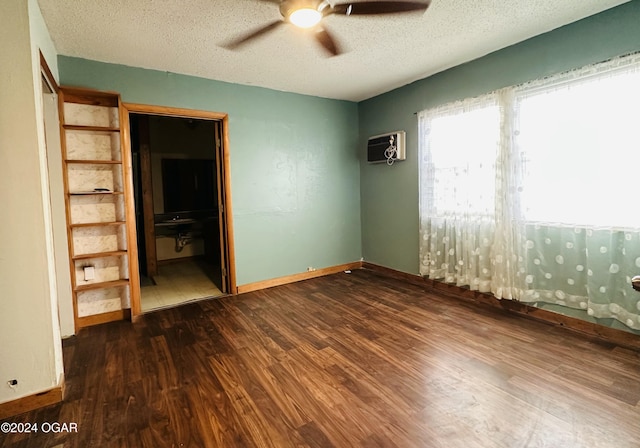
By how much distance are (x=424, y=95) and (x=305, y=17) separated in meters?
2.29

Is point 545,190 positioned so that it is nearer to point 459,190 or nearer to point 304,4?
point 459,190

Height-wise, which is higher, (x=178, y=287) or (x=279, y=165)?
(x=279, y=165)

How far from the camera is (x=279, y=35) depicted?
8.51 ft

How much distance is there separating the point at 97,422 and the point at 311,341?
4.79 feet

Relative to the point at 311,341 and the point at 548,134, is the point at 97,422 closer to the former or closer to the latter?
the point at 311,341

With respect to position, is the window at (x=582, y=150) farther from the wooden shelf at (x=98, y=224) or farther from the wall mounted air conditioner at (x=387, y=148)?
the wooden shelf at (x=98, y=224)

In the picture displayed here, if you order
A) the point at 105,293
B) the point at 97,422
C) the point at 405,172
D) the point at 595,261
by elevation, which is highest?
the point at 405,172

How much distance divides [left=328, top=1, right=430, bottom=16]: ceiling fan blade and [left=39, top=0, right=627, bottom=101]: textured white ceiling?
0.20 m

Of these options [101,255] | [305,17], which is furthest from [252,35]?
[101,255]

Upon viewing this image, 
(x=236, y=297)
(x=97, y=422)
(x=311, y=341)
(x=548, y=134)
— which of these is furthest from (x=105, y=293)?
(x=548, y=134)

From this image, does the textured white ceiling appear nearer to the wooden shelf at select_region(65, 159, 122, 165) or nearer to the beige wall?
the beige wall

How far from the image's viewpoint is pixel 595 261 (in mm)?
2516

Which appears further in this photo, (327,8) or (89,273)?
(89,273)

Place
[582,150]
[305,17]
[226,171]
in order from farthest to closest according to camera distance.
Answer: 1. [226,171]
2. [582,150]
3. [305,17]
